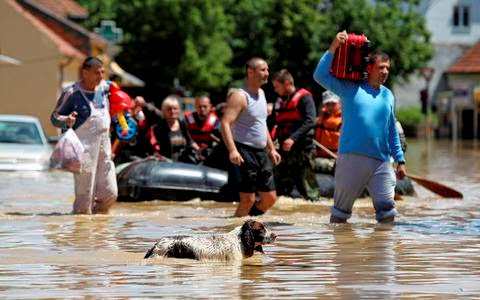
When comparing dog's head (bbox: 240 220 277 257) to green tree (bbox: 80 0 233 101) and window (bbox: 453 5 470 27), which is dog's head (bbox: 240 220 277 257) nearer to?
green tree (bbox: 80 0 233 101)

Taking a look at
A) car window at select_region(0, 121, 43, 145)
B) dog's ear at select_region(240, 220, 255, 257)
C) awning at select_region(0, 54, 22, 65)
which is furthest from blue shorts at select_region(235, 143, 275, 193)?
awning at select_region(0, 54, 22, 65)

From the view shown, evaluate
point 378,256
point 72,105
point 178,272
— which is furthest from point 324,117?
point 178,272

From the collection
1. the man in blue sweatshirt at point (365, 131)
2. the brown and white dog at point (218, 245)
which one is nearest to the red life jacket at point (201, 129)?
the man in blue sweatshirt at point (365, 131)

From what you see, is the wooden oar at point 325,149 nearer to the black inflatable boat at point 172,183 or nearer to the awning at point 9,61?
the black inflatable boat at point 172,183

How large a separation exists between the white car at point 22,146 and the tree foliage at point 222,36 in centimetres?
4001

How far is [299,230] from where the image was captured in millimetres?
15305

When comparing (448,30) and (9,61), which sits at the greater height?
(448,30)

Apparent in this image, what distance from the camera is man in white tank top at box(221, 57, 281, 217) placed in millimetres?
16094

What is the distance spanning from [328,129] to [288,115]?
1.82 meters

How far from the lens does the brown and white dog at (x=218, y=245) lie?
1223cm

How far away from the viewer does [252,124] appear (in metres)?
16.3

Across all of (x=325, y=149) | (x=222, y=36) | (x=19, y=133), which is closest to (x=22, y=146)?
(x=19, y=133)

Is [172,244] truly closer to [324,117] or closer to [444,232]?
[444,232]

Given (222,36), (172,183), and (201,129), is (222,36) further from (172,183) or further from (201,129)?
(172,183)
